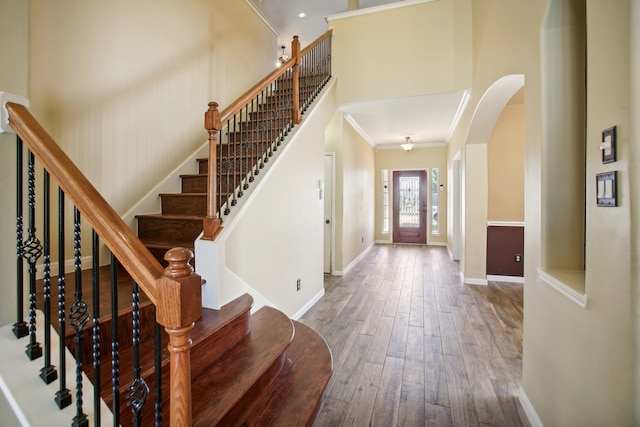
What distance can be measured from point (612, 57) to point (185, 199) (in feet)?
9.79

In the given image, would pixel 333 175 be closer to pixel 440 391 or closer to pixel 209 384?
pixel 440 391

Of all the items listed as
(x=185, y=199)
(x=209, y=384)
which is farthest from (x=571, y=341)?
(x=185, y=199)

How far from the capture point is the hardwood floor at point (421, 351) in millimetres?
1914

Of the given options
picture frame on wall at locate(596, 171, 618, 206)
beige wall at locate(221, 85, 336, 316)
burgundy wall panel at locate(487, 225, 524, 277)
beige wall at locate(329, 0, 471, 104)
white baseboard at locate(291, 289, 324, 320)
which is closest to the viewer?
picture frame on wall at locate(596, 171, 618, 206)

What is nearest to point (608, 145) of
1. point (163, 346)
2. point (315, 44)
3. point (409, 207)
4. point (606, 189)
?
point (606, 189)

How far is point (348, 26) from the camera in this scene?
4402 mm

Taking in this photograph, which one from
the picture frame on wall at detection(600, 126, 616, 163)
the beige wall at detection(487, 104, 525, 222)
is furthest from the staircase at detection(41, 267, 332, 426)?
the beige wall at detection(487, 104, 525, 222)

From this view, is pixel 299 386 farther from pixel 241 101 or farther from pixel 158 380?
pixel 241 101

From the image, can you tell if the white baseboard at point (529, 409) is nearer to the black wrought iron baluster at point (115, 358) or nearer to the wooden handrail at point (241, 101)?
the black wrought iron baluster at point (115, 358)

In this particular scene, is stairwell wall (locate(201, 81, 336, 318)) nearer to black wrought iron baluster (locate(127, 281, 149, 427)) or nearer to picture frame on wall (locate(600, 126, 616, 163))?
black wrought iron baluster (locate(127, 281, 149, 427))

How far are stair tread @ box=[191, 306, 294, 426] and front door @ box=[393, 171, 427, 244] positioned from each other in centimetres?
696

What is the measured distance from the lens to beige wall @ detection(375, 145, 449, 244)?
8180mm

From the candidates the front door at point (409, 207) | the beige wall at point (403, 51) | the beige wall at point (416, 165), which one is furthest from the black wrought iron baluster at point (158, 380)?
the front door at point (409, 207)

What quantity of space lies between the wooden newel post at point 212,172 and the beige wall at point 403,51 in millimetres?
2893
